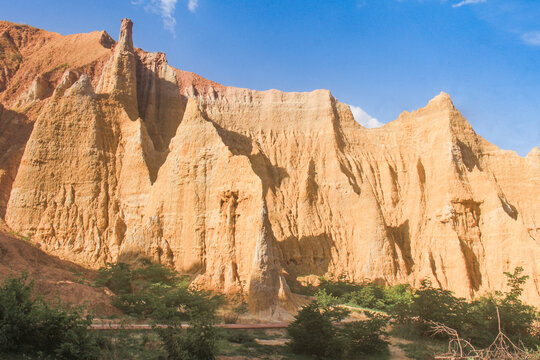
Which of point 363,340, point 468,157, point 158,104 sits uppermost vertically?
point 158,104

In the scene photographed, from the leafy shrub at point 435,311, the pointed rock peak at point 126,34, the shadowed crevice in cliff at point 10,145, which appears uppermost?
the pointed rock peak at point 126,34

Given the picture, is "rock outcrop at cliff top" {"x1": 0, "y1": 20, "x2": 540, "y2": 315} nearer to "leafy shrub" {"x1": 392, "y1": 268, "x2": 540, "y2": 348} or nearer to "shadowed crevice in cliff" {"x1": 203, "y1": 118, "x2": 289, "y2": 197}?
"shadowed crevice in cliff" {"x1": 203, "y1": 118, "x2": 289, "y2": 197}

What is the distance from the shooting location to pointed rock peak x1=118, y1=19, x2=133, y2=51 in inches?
1528

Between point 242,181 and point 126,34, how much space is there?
2246 cm

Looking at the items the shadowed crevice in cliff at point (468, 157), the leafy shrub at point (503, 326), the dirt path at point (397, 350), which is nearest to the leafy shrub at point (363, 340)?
the dirt path at point (397, 350)

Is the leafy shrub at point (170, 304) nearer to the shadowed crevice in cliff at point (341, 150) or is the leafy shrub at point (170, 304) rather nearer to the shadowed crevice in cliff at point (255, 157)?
the shadowed crevice in cliff at point (255, 157)

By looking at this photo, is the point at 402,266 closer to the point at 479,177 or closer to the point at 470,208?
the point at 470,208

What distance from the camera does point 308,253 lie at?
35.5 metres

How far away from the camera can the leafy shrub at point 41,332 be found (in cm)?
920

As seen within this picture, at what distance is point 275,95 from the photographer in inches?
1891

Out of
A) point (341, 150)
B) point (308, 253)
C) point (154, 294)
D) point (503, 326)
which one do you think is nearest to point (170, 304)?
point (154, 294)

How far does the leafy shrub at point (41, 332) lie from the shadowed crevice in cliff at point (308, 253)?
24831mm

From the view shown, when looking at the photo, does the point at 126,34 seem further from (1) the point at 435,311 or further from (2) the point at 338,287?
(1) the point at 435,311

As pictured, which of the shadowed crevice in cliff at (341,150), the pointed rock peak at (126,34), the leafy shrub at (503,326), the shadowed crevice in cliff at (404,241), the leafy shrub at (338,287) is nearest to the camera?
the leafy shrub at (503,326)
